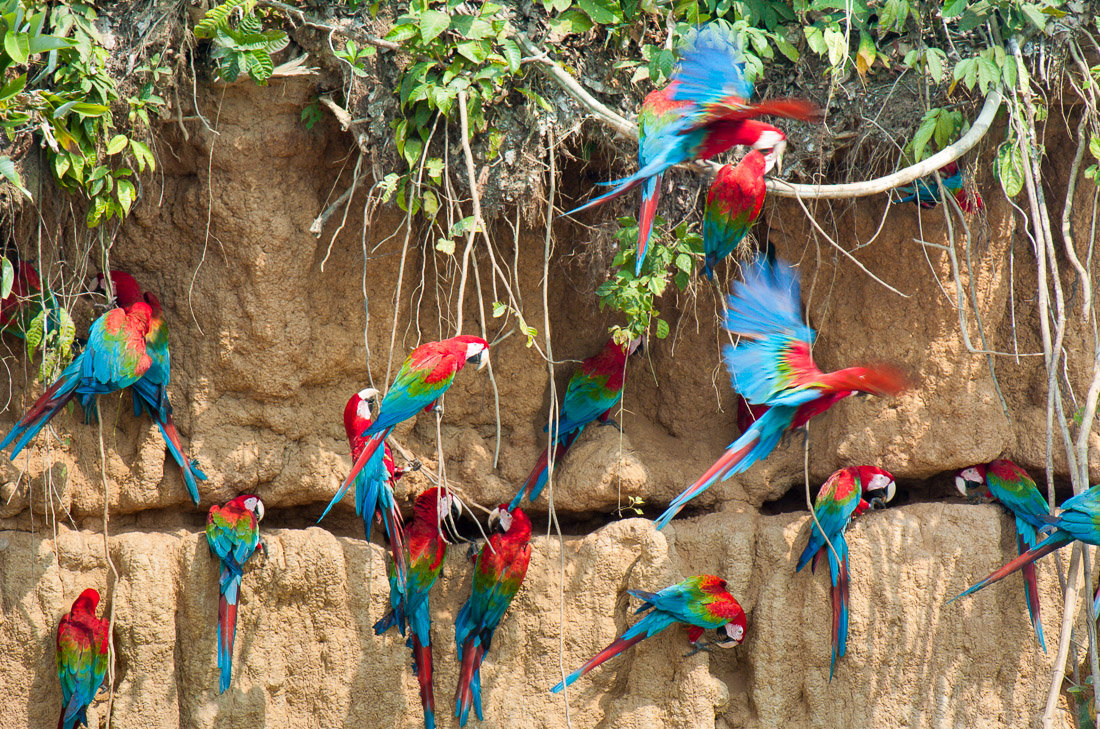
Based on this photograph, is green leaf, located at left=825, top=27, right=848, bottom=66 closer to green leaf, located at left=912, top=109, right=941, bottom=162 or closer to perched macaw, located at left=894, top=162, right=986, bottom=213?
green leaf, located at left=912, top=109, right=941, bottom=162

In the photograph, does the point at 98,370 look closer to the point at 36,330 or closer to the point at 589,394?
the point at 36,330

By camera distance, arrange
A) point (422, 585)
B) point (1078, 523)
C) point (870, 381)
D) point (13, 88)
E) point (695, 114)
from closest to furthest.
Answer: point (13, 88) → point (870, 381) → point (695, 114) → point (1078, 523) → point (422, 585)

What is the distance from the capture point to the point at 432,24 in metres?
2.56

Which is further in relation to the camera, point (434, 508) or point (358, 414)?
point (434, 508)

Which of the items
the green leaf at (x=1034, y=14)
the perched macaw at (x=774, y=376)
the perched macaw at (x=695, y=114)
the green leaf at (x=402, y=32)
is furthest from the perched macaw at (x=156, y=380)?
the green leaf at (x=1034, y=14)

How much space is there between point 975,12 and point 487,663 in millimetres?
2384

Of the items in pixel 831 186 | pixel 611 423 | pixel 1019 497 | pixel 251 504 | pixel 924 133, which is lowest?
pixel 1019 497

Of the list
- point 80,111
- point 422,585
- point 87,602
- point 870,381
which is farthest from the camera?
point 422,585

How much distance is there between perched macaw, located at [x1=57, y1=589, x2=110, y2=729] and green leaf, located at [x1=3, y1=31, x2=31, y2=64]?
1.52 meters

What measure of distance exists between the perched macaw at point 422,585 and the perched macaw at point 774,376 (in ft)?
2.87

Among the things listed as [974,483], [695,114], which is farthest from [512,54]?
[974,483]

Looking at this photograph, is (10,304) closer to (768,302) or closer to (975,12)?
(768,302)

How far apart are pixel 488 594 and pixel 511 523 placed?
0.72 ft

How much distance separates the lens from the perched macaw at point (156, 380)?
9.33 ft
